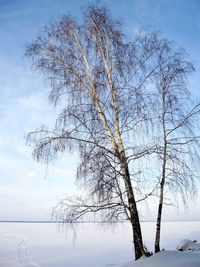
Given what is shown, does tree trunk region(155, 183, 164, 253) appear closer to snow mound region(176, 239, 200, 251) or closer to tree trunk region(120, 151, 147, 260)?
tree trunk region(120, 151, 147, 260)


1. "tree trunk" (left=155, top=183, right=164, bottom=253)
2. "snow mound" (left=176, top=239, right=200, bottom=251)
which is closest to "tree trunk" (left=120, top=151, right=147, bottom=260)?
"tree trunk" (left=155, top=183, right=164, bottom=253)

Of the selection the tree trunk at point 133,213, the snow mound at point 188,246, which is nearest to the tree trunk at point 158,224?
the tree trunk at point 133,213

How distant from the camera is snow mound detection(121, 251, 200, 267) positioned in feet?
22.2

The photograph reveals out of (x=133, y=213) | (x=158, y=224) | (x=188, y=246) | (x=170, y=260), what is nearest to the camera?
(x=170, y=260)

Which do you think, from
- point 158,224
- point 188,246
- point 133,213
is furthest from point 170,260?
point 188,246

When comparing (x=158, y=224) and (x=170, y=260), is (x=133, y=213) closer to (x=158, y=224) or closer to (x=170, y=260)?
(x=158, y=224)

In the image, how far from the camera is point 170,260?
7.32 m

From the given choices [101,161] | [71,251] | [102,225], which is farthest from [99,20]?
[71,251]

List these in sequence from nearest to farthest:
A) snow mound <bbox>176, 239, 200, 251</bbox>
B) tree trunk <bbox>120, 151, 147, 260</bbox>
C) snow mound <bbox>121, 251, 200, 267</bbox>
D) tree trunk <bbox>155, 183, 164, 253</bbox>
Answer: snow mound <bbox>121, 251, 200, 267</bbox>, tree trunk <bbox>120, 151, 147, 260</bbox>, tree trunk <bbox>155, 183, 164, 253</bbox>, snow mound <bbox>176, 239, 200, 251</bbox>

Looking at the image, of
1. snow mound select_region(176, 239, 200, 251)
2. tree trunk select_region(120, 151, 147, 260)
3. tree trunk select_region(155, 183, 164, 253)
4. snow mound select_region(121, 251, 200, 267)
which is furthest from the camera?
snow mound select_region(176, 239, 200, 251)

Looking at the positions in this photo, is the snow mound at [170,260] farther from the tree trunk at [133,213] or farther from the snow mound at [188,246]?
the snow mound at [188,246]

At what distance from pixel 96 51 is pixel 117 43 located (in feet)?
2.21

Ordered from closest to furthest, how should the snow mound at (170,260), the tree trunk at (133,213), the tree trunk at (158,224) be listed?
the snow mound at (170,260)
the tree trunk at (133,213)
the tree trunk at (158,224)

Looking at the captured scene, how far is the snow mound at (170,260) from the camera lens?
22.2 feet
